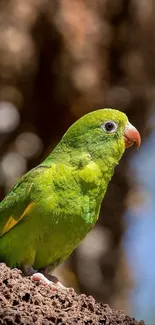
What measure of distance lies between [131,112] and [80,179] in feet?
16.2

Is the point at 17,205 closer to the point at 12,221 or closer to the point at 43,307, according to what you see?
the point at 12,221

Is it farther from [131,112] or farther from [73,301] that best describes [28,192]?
[131,112]

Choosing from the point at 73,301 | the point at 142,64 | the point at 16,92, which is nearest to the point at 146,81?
the point at 142,64

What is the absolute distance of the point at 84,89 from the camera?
9.73 meters

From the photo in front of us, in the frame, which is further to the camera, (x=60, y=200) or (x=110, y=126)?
(x=110, y=126)

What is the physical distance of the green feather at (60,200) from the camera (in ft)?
16.0

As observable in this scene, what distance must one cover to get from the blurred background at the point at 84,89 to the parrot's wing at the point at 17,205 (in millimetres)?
4319

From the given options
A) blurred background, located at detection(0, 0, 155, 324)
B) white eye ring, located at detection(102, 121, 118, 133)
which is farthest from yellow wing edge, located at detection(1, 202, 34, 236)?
blurred background, located at detection(0, 0, 155, 324)

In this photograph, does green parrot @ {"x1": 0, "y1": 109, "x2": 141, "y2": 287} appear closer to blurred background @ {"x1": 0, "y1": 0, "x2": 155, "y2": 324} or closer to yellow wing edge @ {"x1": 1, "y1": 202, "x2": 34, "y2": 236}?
yellow wing edge @ {"x1": 1, "y1": 202, "x2": 34, "y2": 236}

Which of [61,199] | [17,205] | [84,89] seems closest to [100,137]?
[61,199]

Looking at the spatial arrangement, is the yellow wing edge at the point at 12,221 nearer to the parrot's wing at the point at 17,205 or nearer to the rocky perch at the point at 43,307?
the parrot's wing at the point at 17,205

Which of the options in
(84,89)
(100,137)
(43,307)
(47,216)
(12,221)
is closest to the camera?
(43,307)

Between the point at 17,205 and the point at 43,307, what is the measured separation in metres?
1.39

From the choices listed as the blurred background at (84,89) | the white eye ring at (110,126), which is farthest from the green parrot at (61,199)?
the blurred background at (84,89)
